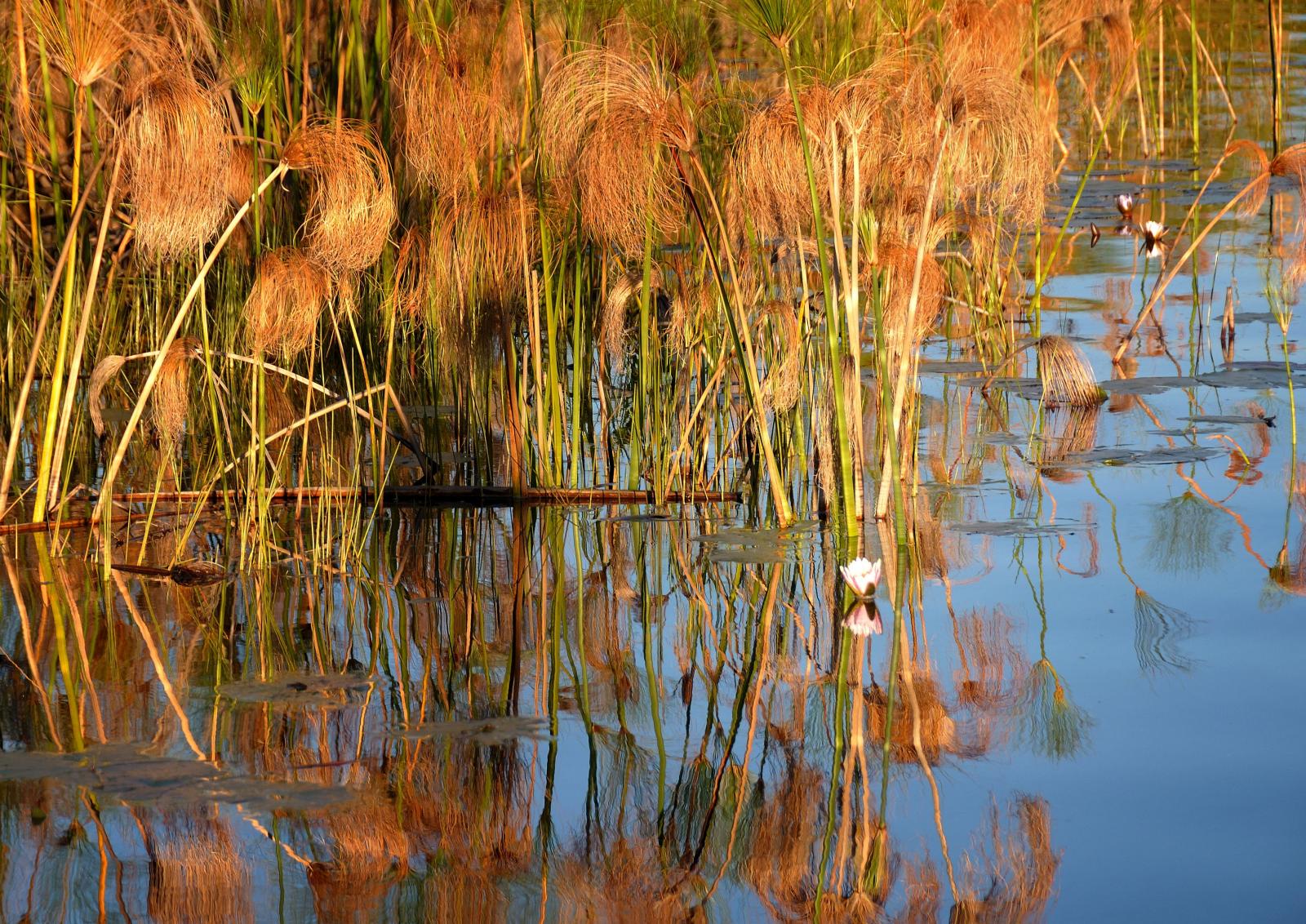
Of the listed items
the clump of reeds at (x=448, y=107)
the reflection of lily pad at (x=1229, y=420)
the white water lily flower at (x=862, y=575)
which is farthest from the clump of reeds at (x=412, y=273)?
the reflection of lily pad at (x=1229, y=420)

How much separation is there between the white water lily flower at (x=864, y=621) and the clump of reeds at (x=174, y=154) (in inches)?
67.7

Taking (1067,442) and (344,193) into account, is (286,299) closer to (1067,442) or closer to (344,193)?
(344,193)

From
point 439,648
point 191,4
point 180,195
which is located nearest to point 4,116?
point 191,4

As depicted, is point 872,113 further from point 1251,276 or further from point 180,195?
point 1251,276

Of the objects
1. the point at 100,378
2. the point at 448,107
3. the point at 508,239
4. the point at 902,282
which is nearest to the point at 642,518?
the point at 508,239

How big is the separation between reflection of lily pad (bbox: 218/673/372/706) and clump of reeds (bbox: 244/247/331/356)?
934mm

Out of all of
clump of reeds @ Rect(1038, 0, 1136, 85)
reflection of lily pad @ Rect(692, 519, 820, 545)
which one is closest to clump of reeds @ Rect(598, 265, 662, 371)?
reflection of lily pad @ Rect(692, 519, 820, 545)

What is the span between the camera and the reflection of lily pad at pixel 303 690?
11.1ft

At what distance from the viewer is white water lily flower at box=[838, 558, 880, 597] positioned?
12.1 feet

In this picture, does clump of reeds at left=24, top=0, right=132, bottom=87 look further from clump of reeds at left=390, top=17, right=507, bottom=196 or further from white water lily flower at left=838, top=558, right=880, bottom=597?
white water lily flower at left=838, top=558, right=880, bottom=597

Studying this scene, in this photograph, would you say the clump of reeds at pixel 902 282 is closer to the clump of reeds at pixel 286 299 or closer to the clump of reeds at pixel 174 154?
the clump of reeds at pixel 286 299

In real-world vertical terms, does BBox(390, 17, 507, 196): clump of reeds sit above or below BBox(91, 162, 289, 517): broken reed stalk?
above

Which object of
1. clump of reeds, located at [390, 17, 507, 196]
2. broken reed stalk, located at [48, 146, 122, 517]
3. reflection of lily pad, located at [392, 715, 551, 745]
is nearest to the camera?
reflection of lily pad, located at [392, 715, 551, 745]

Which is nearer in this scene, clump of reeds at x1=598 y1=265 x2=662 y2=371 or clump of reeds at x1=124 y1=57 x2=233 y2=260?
clump of reeds at x1=124 y1=57 x2=233 y2=260
